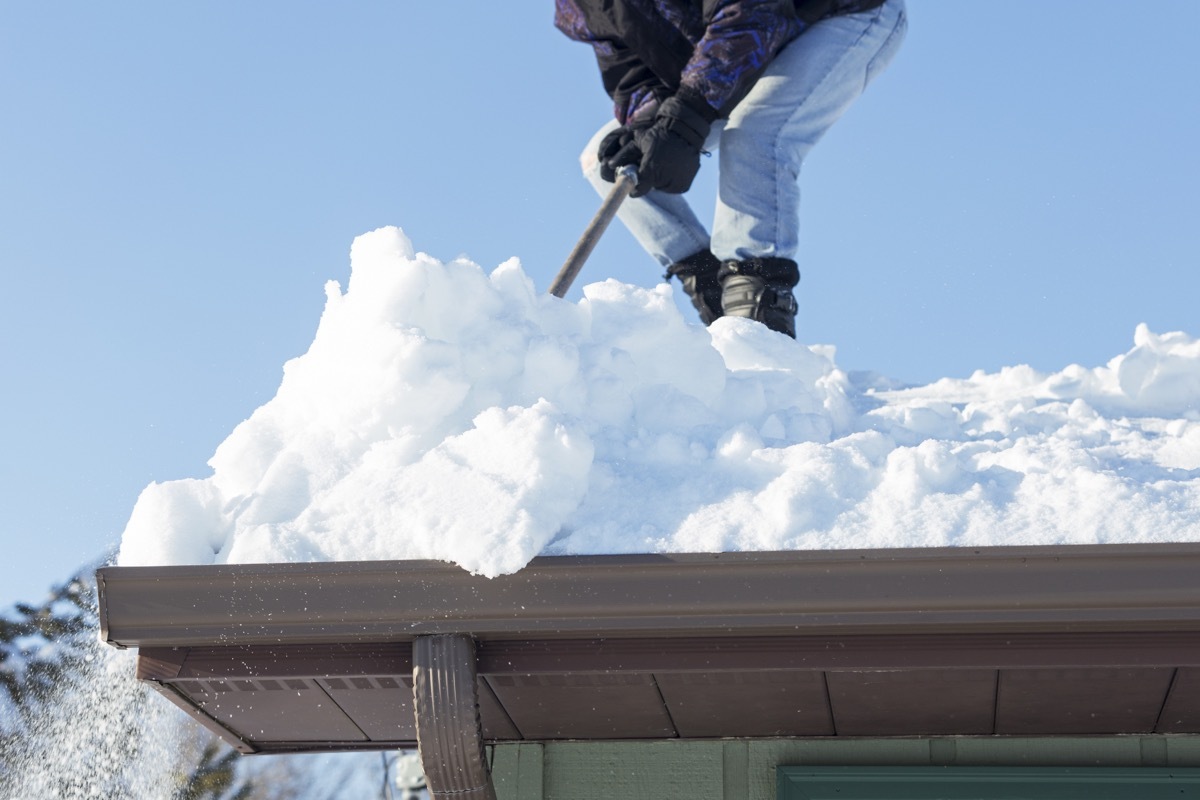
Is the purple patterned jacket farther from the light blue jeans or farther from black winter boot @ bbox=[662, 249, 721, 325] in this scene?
black winter boot @ bbox=[662, 249, 721, 325]

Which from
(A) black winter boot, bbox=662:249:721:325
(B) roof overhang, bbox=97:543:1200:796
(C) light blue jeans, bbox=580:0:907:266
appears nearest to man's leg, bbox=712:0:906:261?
(C) light blue jeans, bbox=580:0:907:266

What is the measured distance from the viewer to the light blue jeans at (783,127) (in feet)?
13.2

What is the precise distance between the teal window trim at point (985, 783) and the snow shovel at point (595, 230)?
1.44 m

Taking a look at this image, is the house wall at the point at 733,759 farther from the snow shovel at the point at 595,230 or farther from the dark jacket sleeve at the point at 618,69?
the dark jacket sleeve at the point at 618,69

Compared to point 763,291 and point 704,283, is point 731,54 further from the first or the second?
point 704,283

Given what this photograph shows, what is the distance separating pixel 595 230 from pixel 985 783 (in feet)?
6.03

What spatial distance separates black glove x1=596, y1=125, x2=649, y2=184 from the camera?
13.1ft

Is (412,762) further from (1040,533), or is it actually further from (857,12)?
(1040,533)

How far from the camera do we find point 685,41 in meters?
4.15

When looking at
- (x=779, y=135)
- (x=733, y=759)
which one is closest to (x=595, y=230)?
(x=779, y=135)

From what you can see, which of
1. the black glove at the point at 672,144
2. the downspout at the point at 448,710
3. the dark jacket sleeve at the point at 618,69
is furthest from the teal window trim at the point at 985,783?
the dark jacket sleeve at the point at 618,69

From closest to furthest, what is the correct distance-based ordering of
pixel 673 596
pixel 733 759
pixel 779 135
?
pixel 673 596 < pixel 733 759 < pixel 779 135

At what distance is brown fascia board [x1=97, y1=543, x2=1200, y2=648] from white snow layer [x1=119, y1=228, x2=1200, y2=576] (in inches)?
2.3

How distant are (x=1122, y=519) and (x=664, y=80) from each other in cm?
242
